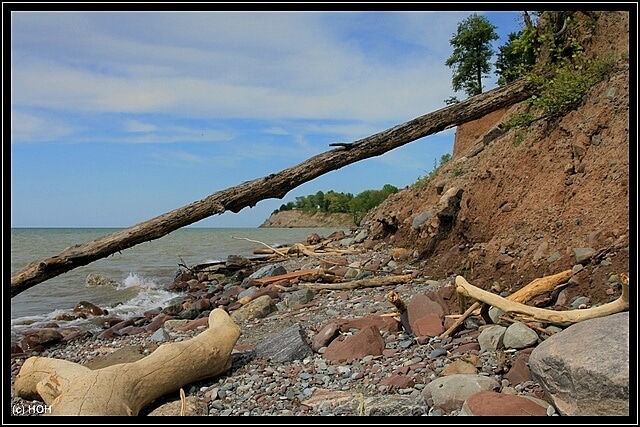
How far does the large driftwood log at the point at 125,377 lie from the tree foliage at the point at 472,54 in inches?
678

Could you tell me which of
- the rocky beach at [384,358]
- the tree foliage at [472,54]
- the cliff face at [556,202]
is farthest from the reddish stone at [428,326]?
the tree foliage at [472,54]

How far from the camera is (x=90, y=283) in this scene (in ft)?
44.0

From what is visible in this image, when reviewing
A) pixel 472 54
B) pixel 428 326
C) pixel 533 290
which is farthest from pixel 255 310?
pixel 472 54

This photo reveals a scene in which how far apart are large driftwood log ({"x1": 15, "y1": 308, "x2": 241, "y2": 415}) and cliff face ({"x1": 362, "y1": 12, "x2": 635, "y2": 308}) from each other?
3363mm

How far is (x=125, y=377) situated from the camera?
3992 mm

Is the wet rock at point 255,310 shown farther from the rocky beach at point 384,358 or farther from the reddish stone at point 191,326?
the reddish stone at point 191,326

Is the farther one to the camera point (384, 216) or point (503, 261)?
point (384, 216)

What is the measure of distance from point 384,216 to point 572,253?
23.1 ft

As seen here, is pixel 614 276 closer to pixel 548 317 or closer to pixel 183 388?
pixel 548 317

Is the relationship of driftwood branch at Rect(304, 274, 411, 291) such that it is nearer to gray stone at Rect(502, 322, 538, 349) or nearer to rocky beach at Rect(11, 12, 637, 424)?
rocky beach at Rect(11, 12, 637, 424)

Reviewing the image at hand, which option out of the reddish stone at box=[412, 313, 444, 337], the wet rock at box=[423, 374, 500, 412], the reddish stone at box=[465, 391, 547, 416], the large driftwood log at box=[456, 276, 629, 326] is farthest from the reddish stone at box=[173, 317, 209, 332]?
the reddish stone at box=[465, 391, 547, 416]

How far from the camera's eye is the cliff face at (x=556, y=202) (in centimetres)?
550

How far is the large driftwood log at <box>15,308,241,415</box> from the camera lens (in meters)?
3.74

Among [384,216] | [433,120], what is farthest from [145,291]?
[433,120]
